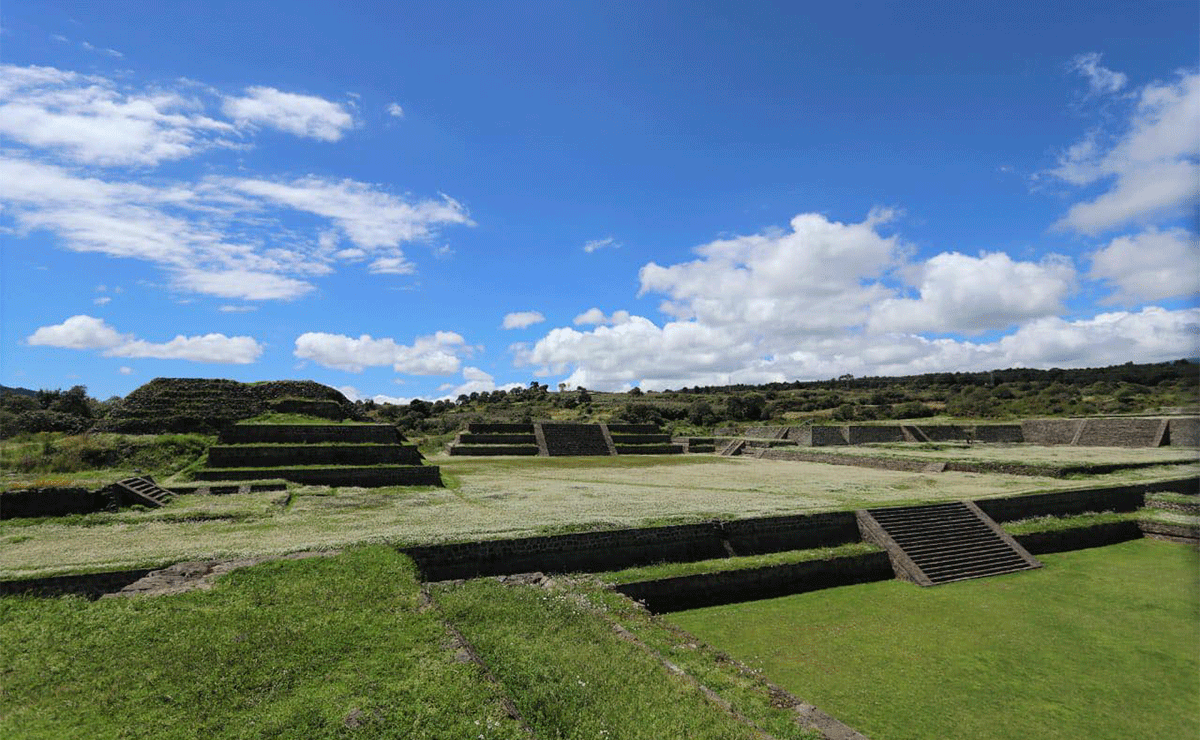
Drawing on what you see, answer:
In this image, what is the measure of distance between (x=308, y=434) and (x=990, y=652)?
976 inches

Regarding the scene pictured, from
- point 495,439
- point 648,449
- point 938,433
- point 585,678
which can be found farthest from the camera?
point 938,433

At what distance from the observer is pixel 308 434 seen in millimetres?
24375

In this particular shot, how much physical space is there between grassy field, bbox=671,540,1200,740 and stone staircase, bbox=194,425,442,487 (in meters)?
15.2

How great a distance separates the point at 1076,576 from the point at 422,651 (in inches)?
669

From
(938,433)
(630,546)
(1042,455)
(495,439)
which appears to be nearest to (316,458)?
(630,546)

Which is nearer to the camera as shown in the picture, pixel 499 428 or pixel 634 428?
pixel 499 428

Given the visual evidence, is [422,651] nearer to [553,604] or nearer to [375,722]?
[375,722]

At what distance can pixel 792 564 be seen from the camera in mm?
13688

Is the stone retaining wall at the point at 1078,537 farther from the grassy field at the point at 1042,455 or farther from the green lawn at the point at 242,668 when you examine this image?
the green lawn at the point at 242,668

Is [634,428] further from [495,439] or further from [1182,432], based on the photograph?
[1182,432]

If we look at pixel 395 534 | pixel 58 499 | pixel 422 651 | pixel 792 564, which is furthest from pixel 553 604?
pixel 58 499

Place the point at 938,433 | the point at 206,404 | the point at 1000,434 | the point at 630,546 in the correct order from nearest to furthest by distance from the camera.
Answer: the point at 630,546 < the point at 206,404 < the point at 1000,434 < the point at 938,433

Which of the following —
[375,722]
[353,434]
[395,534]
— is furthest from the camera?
[353,434]

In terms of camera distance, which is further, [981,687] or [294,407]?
[294,407]
